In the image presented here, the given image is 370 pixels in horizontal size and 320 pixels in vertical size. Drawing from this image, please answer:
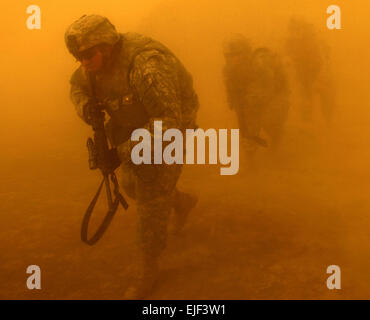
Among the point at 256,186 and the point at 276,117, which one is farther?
the point at 276,117

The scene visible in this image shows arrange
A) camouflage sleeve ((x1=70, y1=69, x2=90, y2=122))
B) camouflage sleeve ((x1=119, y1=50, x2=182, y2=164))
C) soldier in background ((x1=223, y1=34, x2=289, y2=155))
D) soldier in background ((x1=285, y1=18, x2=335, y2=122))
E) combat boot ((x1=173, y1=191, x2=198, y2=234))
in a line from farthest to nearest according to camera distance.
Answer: soldier in background ((x1=285, y1=18, x2=335, y2=122))
soldier in background ((x1=223, y1=34, x2=289, y2=155))
combat boot ((x1=173, y1=191, x2=198, y2=234))
camouflage sleeve ((x1=70, y1=69, x2=90, y2=122))
camouflage sleeve ((x1=119, y1=50, x2=182, y2=164))

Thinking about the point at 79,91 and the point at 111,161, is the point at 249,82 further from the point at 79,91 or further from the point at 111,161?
the point at 111,161

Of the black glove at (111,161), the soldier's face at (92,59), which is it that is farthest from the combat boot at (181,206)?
the soldier's face at (92,59)

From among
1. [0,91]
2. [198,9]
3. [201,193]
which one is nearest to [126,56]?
[201,193]

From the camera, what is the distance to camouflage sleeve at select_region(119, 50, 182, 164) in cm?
154

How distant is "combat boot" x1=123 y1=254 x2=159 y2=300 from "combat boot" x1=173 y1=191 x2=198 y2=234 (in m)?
0.46

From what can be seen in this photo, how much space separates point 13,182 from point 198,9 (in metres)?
3.67

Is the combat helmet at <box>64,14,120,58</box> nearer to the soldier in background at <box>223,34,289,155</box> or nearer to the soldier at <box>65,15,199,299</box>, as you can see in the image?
the soldier at <box>65,15,199,299</box>

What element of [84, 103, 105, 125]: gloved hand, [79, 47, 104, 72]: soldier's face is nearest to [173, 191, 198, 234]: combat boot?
[84, 103, 105, 125]: gloved hand

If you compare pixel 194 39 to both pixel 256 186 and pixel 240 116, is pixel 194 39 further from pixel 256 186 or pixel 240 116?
pixel 256 186

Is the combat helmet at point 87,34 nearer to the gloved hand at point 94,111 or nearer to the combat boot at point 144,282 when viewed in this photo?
the gloved hand at point 94,111

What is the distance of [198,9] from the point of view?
5.75 metres

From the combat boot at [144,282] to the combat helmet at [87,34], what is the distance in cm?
94

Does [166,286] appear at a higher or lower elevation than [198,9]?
lower
